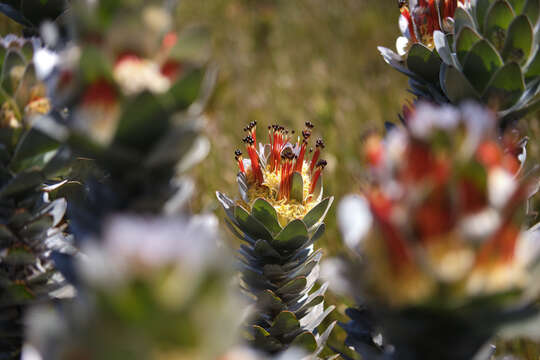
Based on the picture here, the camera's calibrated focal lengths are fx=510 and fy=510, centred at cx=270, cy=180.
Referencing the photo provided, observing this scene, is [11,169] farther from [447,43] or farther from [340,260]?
[447,43]

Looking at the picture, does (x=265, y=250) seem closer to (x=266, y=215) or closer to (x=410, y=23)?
(x=266, y=215)

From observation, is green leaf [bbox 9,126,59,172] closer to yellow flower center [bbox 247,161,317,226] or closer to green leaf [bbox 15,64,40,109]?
green leaf [bbox 15,64,40,109]

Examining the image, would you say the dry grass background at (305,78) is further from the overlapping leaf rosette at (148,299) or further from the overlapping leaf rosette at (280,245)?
the overlapping leaf rosette at (148,299)

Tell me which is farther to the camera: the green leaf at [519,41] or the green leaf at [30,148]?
the green leaf at [519,41]

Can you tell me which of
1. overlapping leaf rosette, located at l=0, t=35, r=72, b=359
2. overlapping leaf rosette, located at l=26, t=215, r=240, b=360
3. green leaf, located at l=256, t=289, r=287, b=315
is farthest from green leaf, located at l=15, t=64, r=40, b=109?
green leaf, located at l=256, t=289, r=287, b=315

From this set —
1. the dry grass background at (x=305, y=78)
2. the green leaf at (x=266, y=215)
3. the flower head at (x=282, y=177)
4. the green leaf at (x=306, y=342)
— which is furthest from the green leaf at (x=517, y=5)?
the dry grass background at (x=305, y=78)

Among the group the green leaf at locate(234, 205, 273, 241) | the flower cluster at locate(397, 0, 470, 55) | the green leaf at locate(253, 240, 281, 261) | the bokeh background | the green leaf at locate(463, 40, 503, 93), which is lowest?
the green leaf at locate(253, 240, 281, 261)
